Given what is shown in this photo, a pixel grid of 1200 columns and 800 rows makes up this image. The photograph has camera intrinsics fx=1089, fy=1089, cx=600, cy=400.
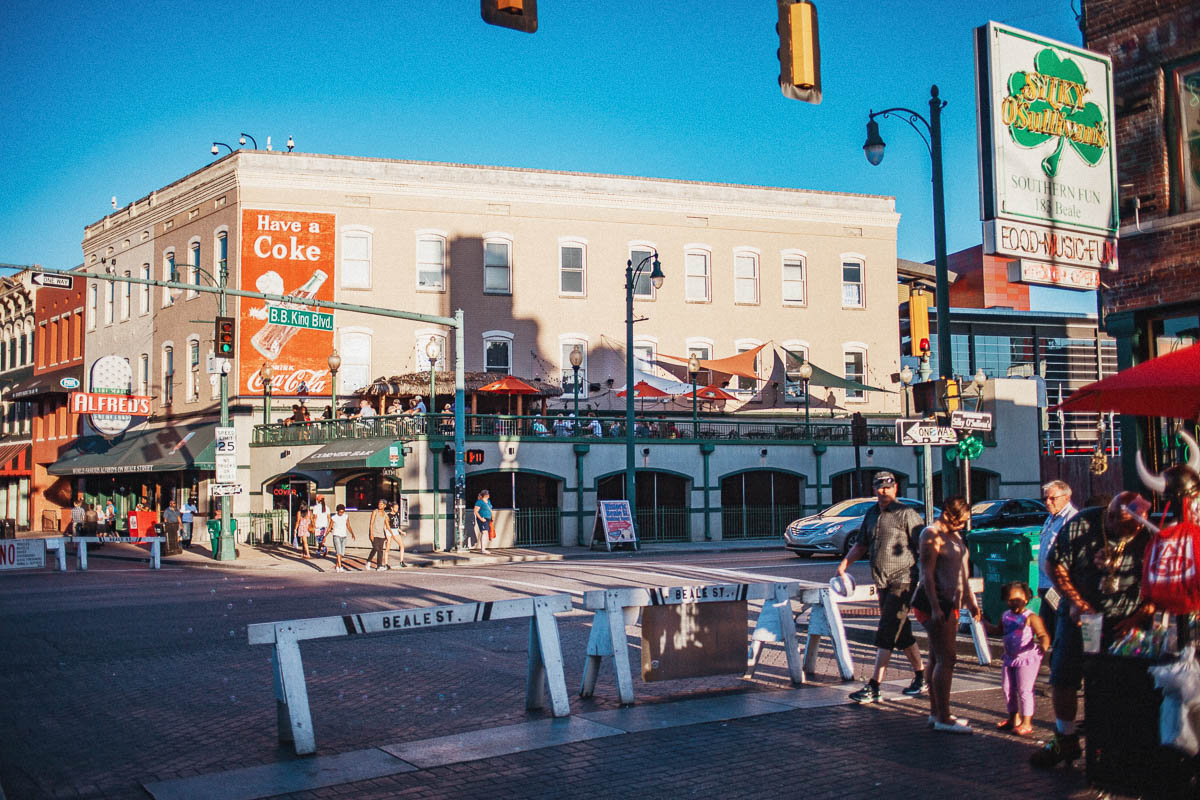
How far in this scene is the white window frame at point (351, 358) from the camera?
36.2 m

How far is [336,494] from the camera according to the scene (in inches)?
1339

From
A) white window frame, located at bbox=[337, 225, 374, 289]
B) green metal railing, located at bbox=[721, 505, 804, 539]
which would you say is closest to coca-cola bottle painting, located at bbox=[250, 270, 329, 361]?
white window frame, located at bbox=[337, 225, 374, 289]

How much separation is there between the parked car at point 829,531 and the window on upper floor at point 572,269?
15118mm

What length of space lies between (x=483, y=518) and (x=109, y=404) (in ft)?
50.8

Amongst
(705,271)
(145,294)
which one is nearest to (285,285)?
(145,294)

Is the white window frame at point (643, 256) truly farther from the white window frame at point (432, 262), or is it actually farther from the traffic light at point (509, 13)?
the traffic light at point (509, 13)

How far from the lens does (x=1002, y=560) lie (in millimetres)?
11500

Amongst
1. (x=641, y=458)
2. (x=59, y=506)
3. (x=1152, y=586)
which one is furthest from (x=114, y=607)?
(x=59, y=506)

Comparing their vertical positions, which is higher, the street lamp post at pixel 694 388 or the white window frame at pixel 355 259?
the white window frame at pixel 355 259

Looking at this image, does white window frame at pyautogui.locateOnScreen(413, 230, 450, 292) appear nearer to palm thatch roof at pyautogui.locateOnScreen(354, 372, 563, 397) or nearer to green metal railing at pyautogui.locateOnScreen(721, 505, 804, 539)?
palm thatch roof at pyautogui.locateOnScreen(354, 372, 563, 397)

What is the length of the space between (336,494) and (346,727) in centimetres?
2617

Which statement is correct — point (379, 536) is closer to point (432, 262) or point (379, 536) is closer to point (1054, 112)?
point (432, 262)

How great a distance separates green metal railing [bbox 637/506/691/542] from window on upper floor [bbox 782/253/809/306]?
1095cm

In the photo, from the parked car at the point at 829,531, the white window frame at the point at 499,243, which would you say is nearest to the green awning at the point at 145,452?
the white window frame at the point at 499,243
